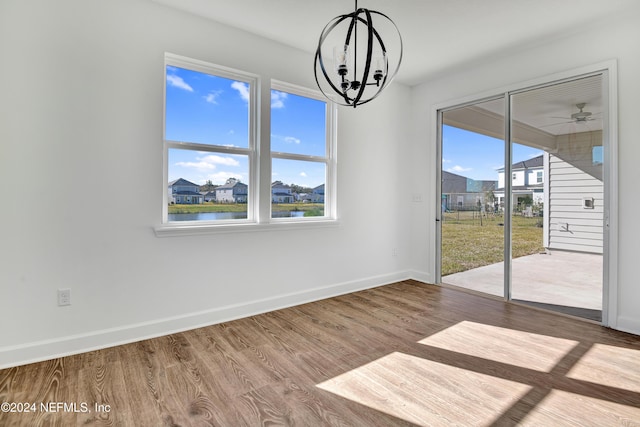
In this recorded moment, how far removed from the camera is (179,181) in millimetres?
2904

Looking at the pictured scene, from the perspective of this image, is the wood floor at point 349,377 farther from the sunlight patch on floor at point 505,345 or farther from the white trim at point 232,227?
the white trim at point 232,227

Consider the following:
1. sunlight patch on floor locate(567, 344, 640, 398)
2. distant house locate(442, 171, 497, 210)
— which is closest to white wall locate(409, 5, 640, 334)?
sunlight patch on floor locate(567, 344, 640, 398)

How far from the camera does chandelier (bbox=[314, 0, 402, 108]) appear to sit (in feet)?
6.11

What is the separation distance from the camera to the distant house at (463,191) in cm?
388

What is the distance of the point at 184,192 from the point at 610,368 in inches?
138

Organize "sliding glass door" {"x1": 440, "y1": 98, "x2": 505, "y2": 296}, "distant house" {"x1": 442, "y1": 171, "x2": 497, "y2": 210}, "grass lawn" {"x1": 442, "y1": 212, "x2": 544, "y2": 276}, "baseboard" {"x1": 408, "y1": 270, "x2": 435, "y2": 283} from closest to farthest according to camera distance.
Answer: "grass lawn" {"x1": 442, "y1": 212, "x2": 544, "y2": 276}, "sliding glass door" {"x1": 440, "y1": 98, "x2": 505, "y2": 296}, "distant house" {"x1": 442, "y1": 171, "x2": 497, "y2": 210}, "baseboard" {"x1": 408, "y1": 270, "x2": 435, "y2": 283}

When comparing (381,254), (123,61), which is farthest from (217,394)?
(381,254)

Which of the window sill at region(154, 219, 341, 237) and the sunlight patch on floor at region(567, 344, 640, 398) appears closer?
the sunlight patch on floor at region(567, 344, 640, 398)

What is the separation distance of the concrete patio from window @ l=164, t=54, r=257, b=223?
9.62 feet

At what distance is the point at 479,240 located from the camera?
12.9 feet

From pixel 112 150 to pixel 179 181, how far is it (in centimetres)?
57

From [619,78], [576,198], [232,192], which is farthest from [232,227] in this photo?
[619,78]

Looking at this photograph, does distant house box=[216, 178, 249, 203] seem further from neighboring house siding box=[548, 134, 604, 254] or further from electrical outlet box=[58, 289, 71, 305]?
neighboring house siding box=[548, 134, 604, 254]

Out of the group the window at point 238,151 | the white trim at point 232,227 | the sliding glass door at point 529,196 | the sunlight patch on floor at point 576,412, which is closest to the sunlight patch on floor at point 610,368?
the sunlight patch on floor at point 576,412
